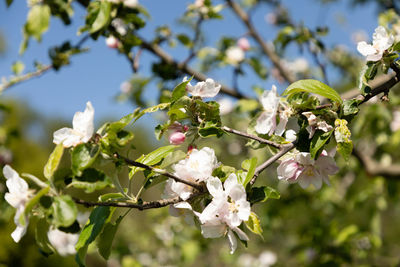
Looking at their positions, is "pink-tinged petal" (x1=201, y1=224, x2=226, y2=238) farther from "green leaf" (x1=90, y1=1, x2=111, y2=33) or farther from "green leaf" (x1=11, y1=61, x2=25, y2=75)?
"green leaf" (x1=11, y1=61, x2=25, y2=75)

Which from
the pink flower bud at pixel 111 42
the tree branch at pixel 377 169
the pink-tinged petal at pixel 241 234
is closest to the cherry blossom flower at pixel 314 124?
the pink-tinged petal at pixel 241 234

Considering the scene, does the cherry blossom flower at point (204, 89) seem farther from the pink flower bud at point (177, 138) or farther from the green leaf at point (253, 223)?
the green leaf at point (253, 223)

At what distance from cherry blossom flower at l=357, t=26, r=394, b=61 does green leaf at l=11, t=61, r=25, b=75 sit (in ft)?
5.93

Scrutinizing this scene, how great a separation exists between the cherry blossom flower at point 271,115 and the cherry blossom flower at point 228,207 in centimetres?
17

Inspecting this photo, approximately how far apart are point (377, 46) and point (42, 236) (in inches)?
34.4

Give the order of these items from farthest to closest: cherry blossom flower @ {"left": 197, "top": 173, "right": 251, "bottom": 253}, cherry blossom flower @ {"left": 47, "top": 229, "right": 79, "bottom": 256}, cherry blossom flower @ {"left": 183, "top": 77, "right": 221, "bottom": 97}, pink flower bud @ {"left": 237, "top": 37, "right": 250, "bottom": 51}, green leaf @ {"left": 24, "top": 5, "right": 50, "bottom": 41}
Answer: cherry blossom flower @ {"left": 47, "top": 229, "right": 79, "bottom": 256}, pink flower bud @ {"left": 237, "top": 37, "right": 250, "bottom": 51}, green leaf @ {"left": 24, "top": 5, "right": 50, "bottom": 41}, cherry blossom flower @ {"left": 183, "top": 77, "right": 221, "bottom": 97}, cherry blossom flower @ {"left": 197, "top": 173, "right": 251, "bottom": 253}

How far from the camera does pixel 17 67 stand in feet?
6.97

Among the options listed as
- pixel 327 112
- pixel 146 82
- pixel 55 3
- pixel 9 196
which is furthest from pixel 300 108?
pixel 146 82

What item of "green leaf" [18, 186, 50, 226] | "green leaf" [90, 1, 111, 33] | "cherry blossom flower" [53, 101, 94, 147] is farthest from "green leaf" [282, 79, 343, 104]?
"green leaf" [90, 1, 111, 33]

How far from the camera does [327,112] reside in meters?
0.88

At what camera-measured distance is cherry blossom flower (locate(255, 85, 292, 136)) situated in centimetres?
90

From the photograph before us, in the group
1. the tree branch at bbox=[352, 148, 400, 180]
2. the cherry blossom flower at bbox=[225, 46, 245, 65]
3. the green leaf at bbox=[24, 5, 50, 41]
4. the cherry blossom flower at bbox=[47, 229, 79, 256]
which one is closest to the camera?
the green leaf at bbox=[24, 5, 50, 41]

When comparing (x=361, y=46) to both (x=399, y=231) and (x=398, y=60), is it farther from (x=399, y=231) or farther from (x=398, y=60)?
(x=399, y=231)

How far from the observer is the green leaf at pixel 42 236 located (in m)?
0.85
